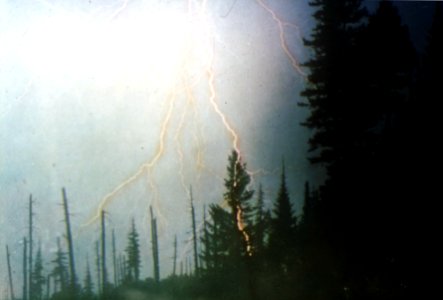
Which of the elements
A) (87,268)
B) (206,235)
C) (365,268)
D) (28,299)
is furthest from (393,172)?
(28,299)

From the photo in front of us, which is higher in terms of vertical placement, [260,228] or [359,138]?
[359,138]

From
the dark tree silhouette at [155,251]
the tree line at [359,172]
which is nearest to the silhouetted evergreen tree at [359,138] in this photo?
the tree line at [359,172]

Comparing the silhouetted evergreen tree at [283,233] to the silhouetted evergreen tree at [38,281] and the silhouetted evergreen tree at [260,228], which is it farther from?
the silhouetted evergreen tree at [38,281]

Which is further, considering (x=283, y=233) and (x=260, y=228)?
(x=283, y=233)

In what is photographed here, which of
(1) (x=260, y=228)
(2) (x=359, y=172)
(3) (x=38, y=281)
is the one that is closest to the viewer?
(2) (x=359, y=172)

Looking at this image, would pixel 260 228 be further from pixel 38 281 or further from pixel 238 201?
pixel 38 281

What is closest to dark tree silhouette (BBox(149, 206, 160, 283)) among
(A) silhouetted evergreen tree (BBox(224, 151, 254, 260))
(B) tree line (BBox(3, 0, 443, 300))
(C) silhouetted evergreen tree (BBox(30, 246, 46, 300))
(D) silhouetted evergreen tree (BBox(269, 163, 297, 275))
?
(B) tree line (BBox(3, 0, 443, 300))

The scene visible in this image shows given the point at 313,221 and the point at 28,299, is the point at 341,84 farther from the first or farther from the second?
the point at 28,299

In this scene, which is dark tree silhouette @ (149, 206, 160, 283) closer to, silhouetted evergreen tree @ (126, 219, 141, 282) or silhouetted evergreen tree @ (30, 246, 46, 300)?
silhouetted evergreen tree @ (126, 219, 141, 282)

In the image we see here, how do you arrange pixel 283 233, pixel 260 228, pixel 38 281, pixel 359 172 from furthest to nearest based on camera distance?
pixel 38 281
pixel 283 233
pixel 260 228
pixel 359 172

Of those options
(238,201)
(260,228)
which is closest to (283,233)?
(260,228)

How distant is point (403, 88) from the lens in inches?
507

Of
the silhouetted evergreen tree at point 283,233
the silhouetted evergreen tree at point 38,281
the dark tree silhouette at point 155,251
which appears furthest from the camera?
the silhouetted evergreen tree at point 38,281

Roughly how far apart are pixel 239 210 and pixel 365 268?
4.01 meters
